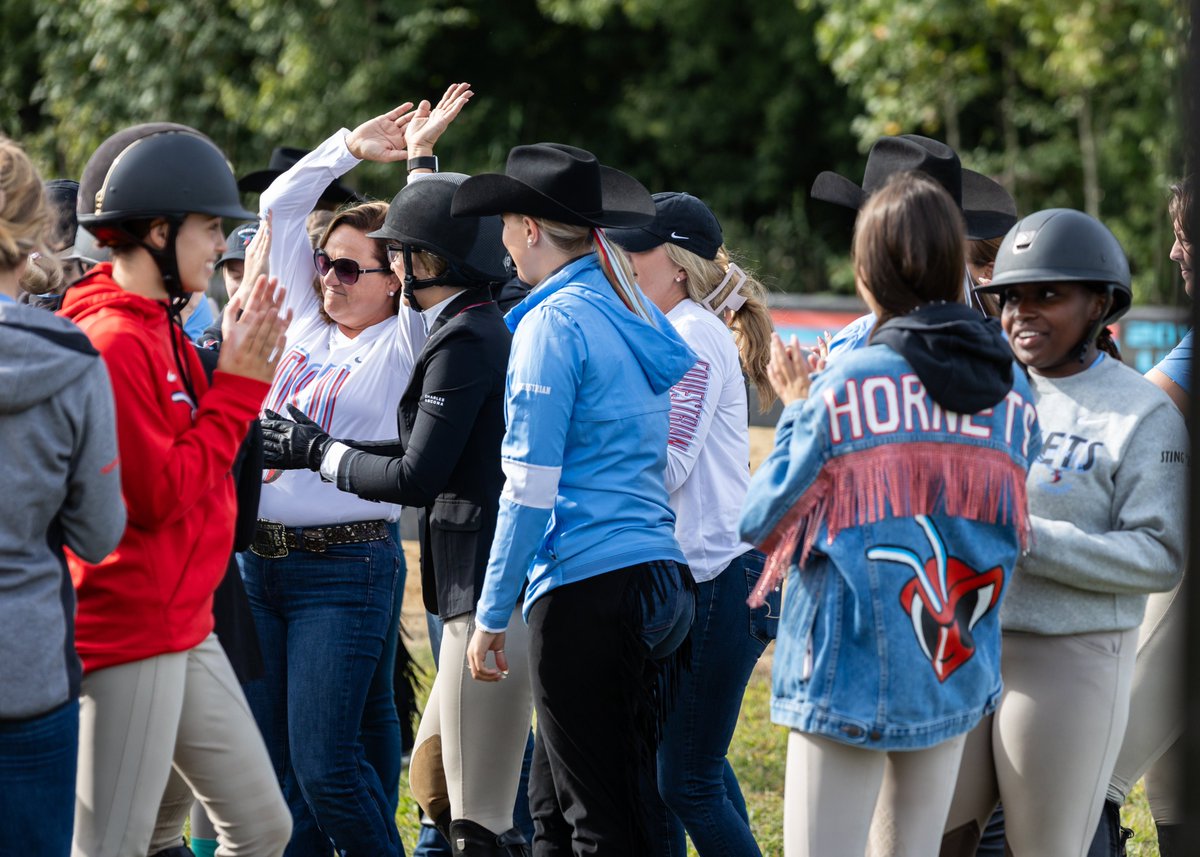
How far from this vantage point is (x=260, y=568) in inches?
167

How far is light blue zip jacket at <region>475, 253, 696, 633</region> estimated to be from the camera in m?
3.51

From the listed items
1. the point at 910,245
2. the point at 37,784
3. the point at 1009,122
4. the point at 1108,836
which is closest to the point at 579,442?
the point at 910,245

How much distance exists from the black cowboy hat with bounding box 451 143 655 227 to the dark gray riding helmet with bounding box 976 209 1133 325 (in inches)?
35.9

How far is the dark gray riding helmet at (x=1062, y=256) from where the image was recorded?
355cm

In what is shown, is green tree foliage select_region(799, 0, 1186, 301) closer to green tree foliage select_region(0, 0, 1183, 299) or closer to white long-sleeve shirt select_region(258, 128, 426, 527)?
green tree foliage select_region(0, 0, 1183, 299)

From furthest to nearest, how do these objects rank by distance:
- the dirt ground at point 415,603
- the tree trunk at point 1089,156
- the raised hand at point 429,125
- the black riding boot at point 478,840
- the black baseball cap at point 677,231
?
the tree trunk at point 1089,156
the dirt ground at point 415,603
the raised hand at point 429,125
the black baseball cap at point 677,231
the black riding boot at point 478,840

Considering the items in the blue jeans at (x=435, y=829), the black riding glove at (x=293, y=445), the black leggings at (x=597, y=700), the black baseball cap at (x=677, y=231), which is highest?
the black baseball cap at (x=677, y=231)

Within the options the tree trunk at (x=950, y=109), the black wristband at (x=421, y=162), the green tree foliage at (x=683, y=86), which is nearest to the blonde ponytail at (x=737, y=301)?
the black wristband at (x=421, y=162)

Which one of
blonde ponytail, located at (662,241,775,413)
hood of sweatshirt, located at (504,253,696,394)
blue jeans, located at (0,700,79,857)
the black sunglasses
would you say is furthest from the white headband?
blue jeans, located at (0,700,79,857)

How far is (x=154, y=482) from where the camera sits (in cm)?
303

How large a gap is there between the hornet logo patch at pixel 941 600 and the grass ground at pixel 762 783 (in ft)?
6.94

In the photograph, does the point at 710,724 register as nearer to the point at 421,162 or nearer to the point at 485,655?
the point at 485,655

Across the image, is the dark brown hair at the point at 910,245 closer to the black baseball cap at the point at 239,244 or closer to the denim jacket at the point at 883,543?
the denim jacket at the point at 883,543

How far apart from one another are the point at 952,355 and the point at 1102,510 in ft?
2.46
